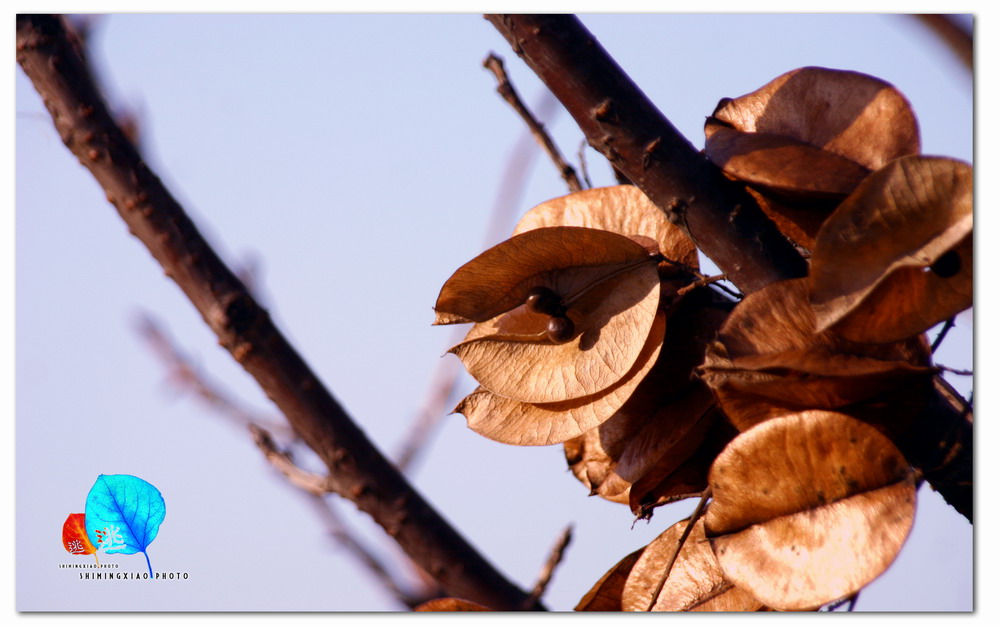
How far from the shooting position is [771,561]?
65cm

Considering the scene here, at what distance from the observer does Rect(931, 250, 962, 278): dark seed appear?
1.95 feet

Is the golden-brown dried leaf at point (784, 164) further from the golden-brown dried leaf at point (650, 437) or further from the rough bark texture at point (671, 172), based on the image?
the golden-brown dried leaf at point (650, 437)

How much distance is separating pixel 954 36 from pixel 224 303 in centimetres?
59

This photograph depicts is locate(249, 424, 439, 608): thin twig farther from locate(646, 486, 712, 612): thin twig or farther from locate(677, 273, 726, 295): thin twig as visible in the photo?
locate(677, 273, 726, 295): thin twig

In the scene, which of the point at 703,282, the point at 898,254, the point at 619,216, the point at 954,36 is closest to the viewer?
the point at 954,36

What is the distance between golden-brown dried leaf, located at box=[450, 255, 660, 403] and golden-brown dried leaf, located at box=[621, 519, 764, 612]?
170 mm

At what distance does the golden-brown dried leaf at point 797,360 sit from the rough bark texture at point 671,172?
5cm

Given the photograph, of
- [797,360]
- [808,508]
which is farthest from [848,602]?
[797,360]

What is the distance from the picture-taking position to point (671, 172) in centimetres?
70

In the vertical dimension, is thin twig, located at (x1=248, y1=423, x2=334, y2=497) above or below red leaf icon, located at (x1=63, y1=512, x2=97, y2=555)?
below

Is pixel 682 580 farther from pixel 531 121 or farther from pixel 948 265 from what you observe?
pixel 531 121

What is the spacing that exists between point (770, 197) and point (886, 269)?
0.45 ft
